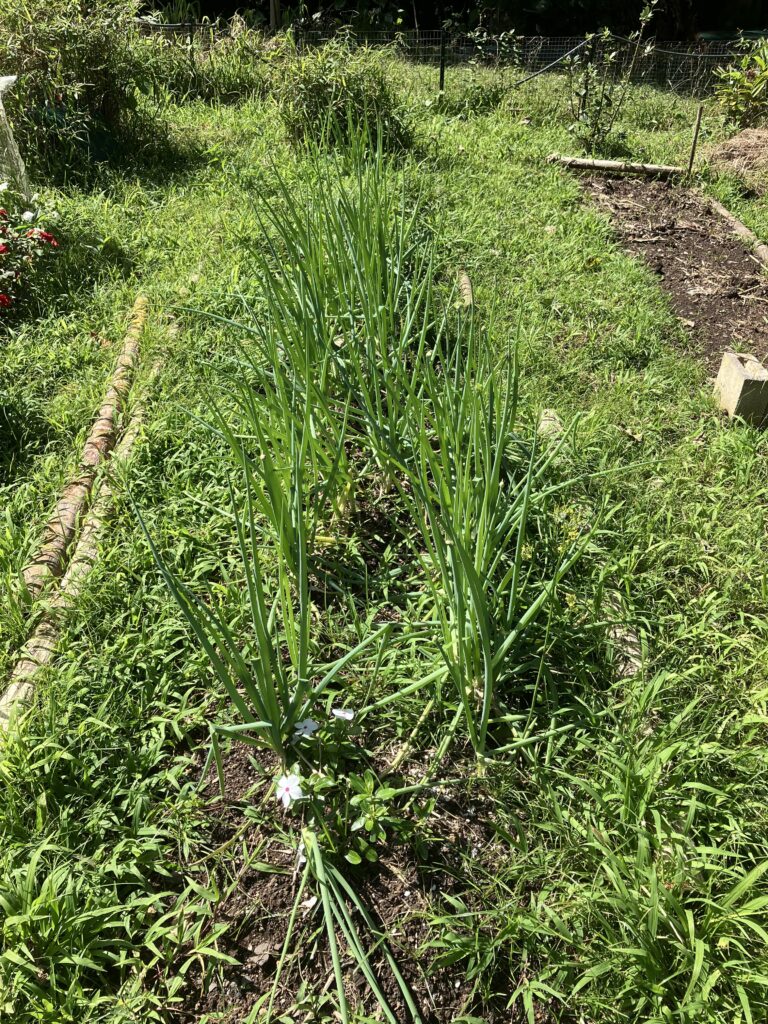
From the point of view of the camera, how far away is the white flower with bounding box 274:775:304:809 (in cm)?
145

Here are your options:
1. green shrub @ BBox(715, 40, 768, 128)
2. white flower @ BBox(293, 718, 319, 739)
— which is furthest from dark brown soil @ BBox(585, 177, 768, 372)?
white flower @ BBox(293, 718, 319, 739)

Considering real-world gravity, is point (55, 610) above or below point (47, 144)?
below

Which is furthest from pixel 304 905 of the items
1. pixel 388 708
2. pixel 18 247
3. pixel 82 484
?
pixel 18 247

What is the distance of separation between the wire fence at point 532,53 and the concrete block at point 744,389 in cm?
537

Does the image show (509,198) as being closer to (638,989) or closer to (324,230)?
(324,230)

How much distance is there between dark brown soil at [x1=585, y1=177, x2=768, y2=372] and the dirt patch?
0.57 metres

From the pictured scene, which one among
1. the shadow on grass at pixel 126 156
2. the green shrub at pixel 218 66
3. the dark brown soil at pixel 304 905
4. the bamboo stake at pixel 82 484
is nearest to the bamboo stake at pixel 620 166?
the shadow on grass at pixel 126 156

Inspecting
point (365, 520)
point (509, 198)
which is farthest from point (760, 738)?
point (509, 198)

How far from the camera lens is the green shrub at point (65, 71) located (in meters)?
5.04

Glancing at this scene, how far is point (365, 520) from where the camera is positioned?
236 centimetres

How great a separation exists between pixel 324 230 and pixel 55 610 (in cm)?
157

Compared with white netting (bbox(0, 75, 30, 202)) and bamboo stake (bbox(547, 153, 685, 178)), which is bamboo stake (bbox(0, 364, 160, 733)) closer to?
white netting (bbox(0, 75, 30, 202))

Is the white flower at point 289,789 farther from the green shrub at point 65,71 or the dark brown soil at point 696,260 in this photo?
the green shrub at point 65,71

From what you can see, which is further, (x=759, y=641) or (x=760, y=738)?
(x=759, y=641)
